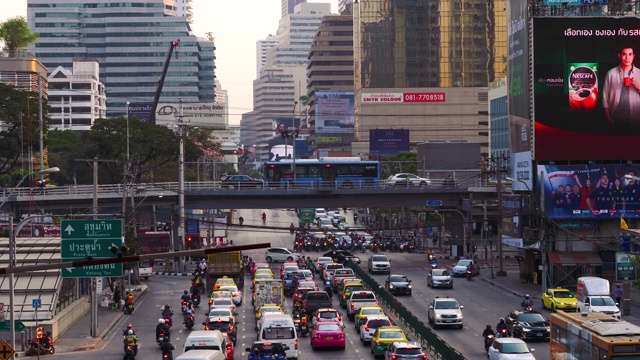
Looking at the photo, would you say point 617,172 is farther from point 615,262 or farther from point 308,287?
point 308,287

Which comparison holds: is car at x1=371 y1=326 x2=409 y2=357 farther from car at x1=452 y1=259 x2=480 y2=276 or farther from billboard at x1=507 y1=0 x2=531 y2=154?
car at x1=452 y1=259 x2=480 y2=276

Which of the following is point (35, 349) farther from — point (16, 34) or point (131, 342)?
point (16, 34)

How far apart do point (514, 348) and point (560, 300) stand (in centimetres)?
2183

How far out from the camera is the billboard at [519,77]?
7788 centimetres

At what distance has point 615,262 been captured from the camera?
238 ft

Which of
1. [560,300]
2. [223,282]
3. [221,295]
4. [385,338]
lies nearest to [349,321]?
[221,295]

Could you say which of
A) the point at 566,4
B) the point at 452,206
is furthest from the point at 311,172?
the point at 566,4

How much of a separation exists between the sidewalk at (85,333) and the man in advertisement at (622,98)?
34308 millimetres

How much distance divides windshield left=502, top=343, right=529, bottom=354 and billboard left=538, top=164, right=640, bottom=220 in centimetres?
3723

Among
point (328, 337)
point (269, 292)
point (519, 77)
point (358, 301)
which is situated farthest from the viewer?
point (519, 77)

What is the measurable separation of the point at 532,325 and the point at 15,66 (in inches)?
3130

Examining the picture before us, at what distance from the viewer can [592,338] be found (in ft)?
96.3

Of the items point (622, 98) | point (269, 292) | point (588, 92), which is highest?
point (588, 92)

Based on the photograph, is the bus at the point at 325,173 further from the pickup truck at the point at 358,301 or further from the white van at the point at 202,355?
the white van at the point at 202,355
